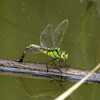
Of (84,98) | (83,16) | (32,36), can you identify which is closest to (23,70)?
(84,98)

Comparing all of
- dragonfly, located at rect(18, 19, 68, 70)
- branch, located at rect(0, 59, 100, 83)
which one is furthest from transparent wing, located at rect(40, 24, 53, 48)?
branch, located at rect(0, 59, 100, 83)

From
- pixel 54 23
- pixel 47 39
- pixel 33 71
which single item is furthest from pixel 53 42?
pixel 54 23

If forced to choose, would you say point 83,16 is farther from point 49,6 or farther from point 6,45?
point 6,45

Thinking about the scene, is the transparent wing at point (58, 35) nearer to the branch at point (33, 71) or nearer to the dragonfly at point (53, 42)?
the dragonfly at point (53, 42)

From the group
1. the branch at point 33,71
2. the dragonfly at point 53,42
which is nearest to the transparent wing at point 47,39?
the dragonfly at point 53,42

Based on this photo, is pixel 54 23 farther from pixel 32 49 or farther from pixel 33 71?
pixel 33 71

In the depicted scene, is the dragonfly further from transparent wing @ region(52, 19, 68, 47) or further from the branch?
the branch

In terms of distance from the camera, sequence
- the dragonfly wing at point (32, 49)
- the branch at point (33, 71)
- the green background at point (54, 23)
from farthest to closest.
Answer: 1. the green background at point (54, 23)
2. the dragonfly wing at point (32, 49)
3. the branch at point (33, 71)

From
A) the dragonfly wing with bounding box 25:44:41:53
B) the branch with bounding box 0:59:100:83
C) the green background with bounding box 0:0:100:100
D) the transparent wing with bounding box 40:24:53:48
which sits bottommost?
the branch with bounding box 0:59:100:83

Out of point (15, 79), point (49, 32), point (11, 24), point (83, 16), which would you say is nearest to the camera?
point (15, 79)
